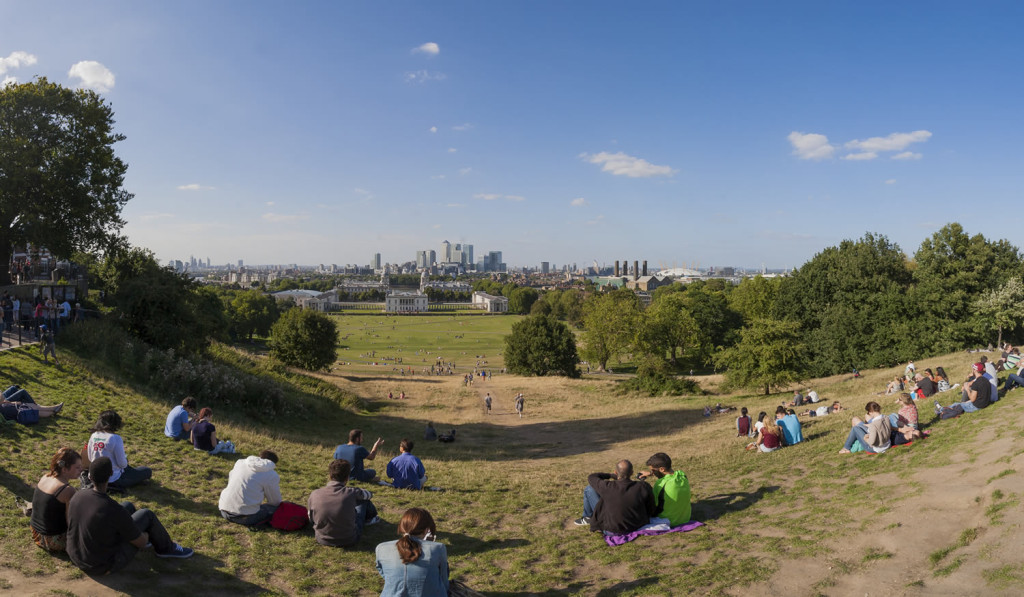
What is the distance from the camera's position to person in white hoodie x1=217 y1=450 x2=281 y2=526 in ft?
23.4

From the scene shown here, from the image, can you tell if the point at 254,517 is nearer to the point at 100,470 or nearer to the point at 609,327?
the point at 100,470

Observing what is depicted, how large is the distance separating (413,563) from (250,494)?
363 centimetres

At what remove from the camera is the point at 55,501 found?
562 centimetres

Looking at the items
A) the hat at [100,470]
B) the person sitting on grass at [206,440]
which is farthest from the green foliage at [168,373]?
the hat at [100,470]

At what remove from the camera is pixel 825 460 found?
33.9 feet

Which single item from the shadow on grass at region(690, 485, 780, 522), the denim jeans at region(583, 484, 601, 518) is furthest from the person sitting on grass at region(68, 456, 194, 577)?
the shadow on grass at region(690, 485, 780, 522)

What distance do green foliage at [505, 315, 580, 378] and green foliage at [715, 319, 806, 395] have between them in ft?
71.5

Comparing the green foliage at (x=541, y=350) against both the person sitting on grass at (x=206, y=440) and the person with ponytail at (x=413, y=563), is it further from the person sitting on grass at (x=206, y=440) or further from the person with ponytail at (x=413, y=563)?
the person with ponytail at (x=413, y=563)

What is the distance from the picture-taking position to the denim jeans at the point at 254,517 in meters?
7.14

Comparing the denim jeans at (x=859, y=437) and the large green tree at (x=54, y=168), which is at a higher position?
the large green tree at (x=54, y=168)

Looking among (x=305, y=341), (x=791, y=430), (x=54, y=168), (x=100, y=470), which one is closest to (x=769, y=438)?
(x=791, y=430)

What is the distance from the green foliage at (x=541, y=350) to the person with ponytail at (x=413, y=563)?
143 feet

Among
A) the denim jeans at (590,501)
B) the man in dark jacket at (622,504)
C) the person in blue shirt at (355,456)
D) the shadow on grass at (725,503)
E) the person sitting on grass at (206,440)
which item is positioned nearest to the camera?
the man in dark jacket at (622,504)

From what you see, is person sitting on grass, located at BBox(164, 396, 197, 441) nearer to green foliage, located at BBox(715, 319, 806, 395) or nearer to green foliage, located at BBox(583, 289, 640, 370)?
green foliage, located at BBox(715, 319, 806, 395)
